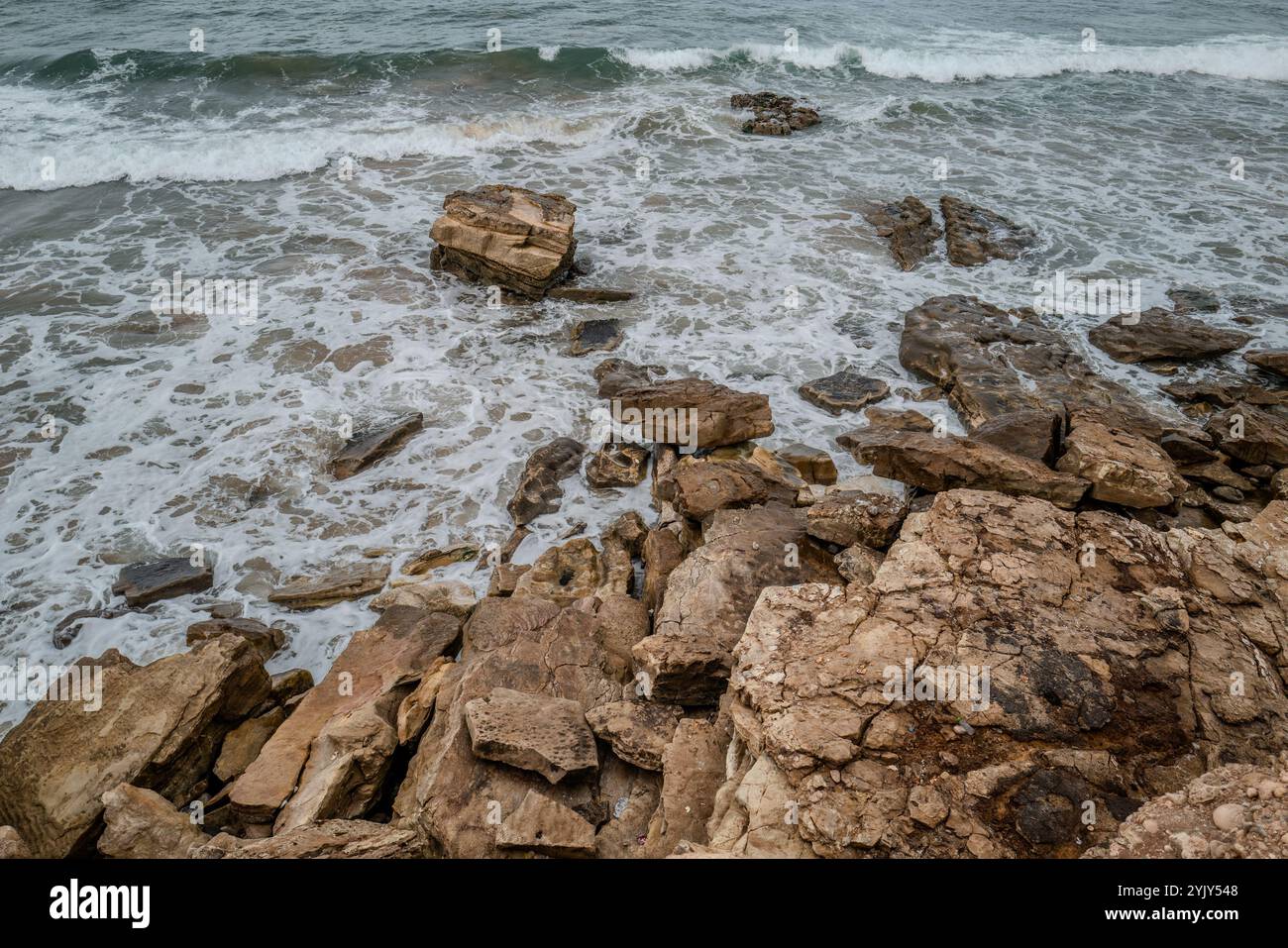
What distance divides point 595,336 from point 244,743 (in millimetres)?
6852

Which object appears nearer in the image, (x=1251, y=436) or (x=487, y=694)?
(x=487, y=694)

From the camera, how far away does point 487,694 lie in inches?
197

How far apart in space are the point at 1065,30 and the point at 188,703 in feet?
114

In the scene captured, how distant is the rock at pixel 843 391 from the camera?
9.19 m

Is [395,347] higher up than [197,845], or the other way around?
[395,347]

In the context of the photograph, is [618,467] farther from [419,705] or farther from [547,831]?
[547,831]

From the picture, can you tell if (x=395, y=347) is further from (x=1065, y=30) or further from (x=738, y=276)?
(x=1065, y=30)

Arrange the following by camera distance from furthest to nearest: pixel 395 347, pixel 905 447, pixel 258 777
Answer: pixel 395 347
pixel 905 447
pixel 258 777

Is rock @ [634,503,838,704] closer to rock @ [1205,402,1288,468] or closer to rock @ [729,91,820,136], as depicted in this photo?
rock @ [1205,402,1288,468]

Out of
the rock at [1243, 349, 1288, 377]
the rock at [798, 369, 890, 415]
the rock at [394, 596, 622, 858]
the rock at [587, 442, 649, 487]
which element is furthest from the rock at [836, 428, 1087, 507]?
the rock at [1243, 349, 1288, 377]

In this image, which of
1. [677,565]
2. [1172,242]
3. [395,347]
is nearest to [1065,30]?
[1172,242]

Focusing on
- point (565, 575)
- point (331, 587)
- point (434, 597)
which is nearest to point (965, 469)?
point (565, 575)
